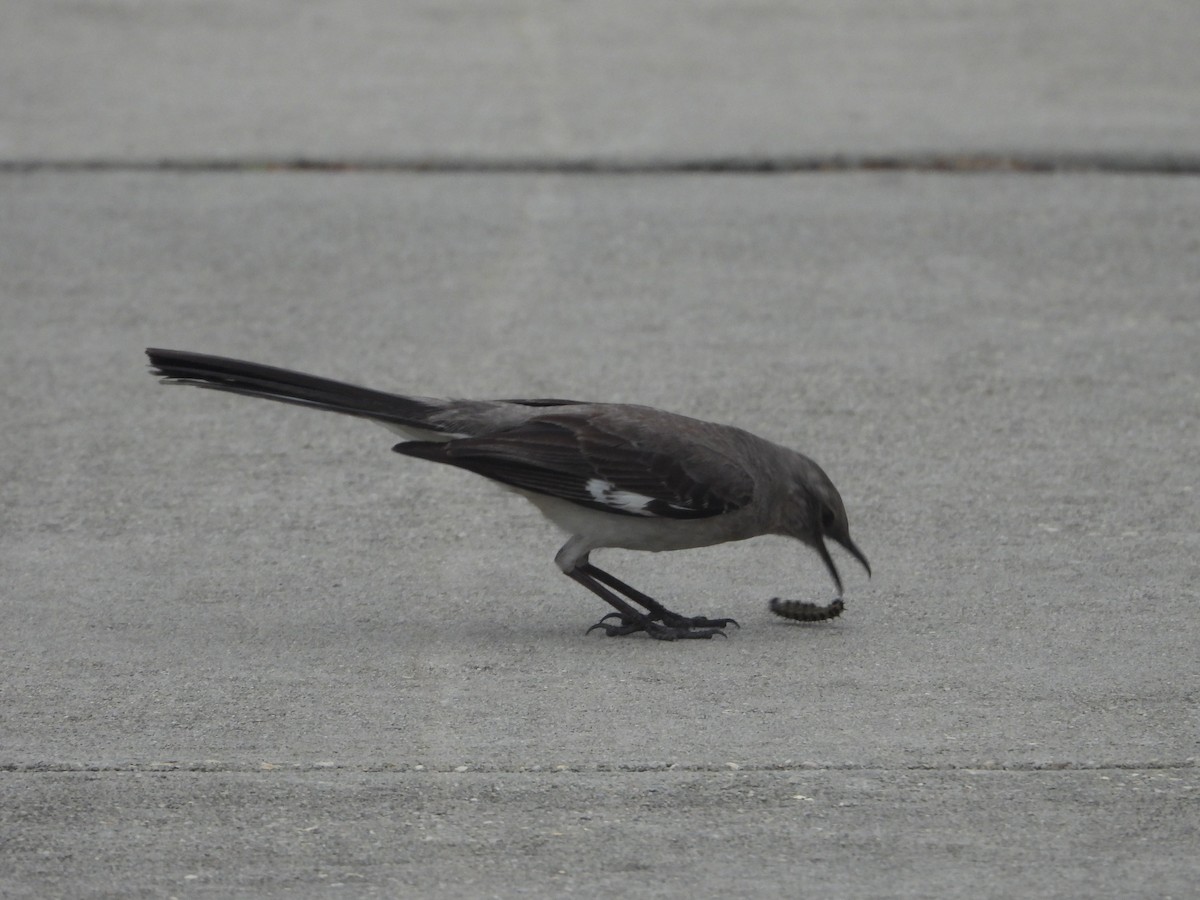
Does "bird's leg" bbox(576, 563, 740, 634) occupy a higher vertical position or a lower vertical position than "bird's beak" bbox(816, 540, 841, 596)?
lower

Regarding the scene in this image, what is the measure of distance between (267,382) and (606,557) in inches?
58.0

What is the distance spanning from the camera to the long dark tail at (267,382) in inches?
227

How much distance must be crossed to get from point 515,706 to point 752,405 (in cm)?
303

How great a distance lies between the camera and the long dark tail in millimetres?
5773

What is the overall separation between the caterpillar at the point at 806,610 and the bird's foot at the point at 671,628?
17cm

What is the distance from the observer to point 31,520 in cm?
652

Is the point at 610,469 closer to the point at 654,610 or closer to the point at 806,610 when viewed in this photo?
the point at 654,610

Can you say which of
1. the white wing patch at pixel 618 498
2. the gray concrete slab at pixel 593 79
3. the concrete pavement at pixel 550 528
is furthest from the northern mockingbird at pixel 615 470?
the gray concrete slab at pixel 593 79

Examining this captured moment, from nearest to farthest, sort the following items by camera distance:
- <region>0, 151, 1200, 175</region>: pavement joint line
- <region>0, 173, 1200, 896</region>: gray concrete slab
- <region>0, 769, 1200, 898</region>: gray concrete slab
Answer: <region>0, 769, 1200, 898</region>: gray concrete slab
<region>0, 173, 1200, 896</region>: gray concrete slab
<region>0, 151, 1200, 175</region>: pavement joint line

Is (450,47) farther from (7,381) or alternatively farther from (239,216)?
(7,381)

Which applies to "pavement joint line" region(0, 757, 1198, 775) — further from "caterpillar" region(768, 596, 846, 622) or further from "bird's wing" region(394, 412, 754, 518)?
"bird's wing" region(394, 412, 754, 518)

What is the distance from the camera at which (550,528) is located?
6.68 meters

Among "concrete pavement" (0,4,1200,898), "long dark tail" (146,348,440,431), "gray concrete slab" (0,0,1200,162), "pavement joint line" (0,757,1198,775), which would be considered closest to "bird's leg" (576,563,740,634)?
"concrete pavement" (0,4,1200,898)

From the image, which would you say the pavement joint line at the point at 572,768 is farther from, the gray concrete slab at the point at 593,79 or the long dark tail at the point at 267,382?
the gray concrete slab at the point at 593,79
